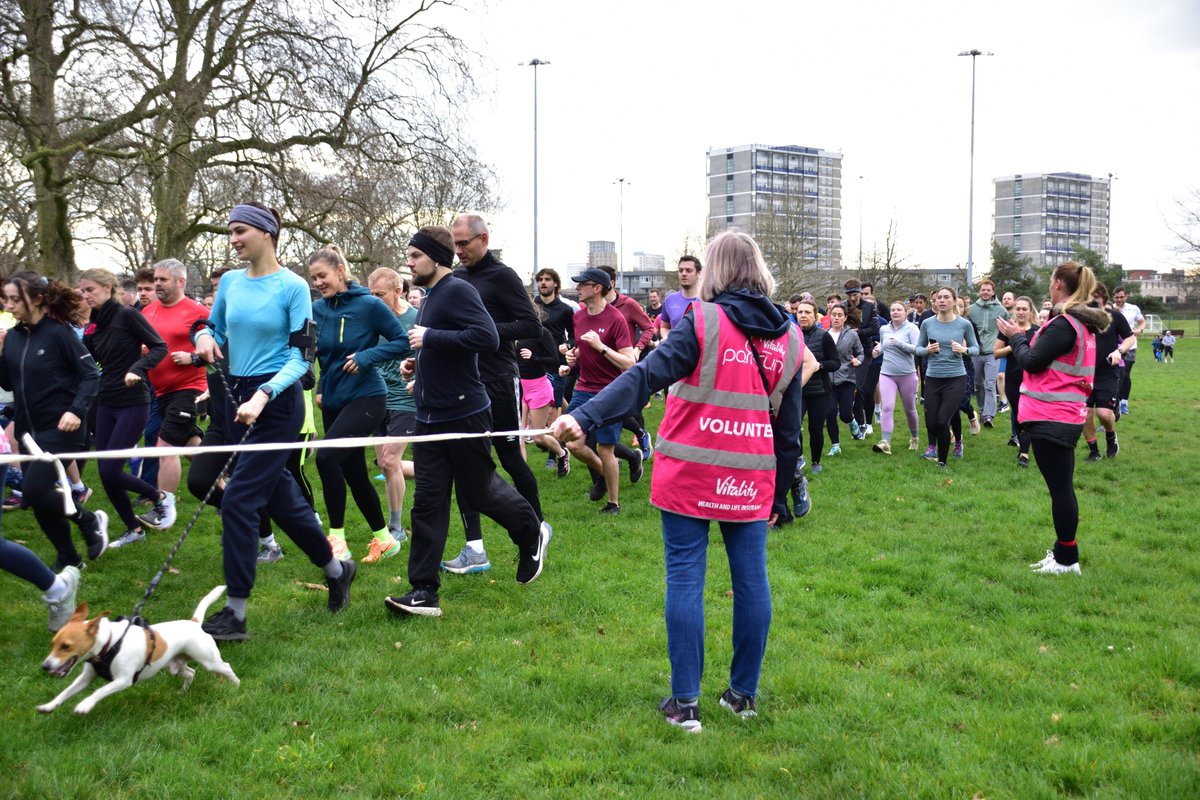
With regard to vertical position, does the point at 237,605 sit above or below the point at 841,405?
below

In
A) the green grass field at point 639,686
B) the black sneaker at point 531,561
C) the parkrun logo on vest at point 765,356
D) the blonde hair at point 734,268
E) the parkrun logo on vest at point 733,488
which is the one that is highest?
the blonde hair at point 734,268

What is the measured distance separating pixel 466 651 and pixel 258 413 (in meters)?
1.62

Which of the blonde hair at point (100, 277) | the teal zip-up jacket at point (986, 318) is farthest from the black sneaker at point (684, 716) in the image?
the teal zip-up jacket at point (986, 318)

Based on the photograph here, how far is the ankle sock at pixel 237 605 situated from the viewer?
16.2 feet

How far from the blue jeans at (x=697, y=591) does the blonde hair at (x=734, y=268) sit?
0.97m

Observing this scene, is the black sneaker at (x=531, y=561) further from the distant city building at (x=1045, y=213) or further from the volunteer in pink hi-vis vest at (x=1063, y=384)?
the distant city building at (x=1045, y=213)

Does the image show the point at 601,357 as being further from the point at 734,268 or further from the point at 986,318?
the point at 986,318

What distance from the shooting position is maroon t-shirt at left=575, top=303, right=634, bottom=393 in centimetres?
864

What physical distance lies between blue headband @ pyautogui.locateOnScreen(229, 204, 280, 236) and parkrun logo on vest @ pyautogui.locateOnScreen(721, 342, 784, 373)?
272 cm

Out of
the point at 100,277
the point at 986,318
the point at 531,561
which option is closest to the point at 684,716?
the point at 531,561

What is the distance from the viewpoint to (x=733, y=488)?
3828 mm

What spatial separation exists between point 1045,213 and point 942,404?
138 metres

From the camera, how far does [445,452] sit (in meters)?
5.39

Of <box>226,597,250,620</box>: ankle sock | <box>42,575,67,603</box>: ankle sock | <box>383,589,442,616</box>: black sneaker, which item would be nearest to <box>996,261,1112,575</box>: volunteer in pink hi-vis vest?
<box>383,589,442,616</box>: black sneaker
